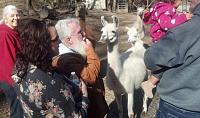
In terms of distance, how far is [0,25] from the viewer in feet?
16.3

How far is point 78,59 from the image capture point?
350cm

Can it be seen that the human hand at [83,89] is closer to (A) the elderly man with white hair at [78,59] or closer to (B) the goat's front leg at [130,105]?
(A) the elderly man with white hair at [78,59]

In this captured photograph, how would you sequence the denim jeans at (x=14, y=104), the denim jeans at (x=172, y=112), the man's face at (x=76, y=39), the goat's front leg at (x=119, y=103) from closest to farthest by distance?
the denim jeans at (x=172, y=112) → the man's face at (x=76, y=39) → the denim jeans at (x=14, y=104) → the goat's front leg at (x=119, y=103)

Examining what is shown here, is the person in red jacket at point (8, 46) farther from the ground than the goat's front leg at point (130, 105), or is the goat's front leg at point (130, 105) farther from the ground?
the person in red jacket at point (8, 46)

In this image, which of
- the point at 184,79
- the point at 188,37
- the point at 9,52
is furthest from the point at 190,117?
the point at 9,52

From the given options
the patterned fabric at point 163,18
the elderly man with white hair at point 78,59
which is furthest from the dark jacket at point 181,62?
the patterned fabric at point 163,18

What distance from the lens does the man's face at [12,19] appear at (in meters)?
4.90

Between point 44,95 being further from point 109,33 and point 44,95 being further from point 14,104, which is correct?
point 109,33

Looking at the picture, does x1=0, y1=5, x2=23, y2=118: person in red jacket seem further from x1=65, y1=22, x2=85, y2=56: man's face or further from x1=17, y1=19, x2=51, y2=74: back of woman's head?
x1=17, y1=19, x2=51, y2=74: back of woman's head

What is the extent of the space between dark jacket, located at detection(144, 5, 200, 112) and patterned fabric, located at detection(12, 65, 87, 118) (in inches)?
27.4

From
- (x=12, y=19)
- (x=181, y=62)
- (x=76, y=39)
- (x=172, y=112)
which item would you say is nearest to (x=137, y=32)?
(x=12, y=19)

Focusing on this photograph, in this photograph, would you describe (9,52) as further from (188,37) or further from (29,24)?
(188,37)

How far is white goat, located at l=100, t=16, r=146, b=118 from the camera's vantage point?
220 inches

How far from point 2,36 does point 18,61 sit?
6.07 ft
